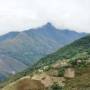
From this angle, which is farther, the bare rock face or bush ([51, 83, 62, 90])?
the bare rock face

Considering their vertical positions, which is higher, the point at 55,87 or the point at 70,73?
the point at 70,73

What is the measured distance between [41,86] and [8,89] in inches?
338

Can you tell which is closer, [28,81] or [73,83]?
[28,81]

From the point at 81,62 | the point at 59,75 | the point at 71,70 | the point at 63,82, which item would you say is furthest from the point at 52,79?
the point at 81,62

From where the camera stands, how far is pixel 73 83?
318ft

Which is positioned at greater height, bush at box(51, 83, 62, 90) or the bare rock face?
the bare rock face

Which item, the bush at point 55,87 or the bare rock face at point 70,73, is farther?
the bare rock face at point 70,73

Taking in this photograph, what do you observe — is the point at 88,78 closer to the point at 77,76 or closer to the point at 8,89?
the point at 77,76

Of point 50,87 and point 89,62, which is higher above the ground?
point 89,62

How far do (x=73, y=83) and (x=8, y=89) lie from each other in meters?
19.6

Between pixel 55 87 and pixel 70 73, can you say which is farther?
pixel 70 73

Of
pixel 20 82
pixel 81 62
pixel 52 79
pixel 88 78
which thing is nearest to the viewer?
pixel 20 82

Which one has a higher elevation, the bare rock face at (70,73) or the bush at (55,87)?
the bare rock face at (70,73)

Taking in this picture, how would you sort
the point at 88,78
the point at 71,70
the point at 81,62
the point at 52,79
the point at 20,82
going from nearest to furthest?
the point at 20,82 → the point at 52,79 → the point at 88,78 → the point at 71,70 → the point at 81,62
